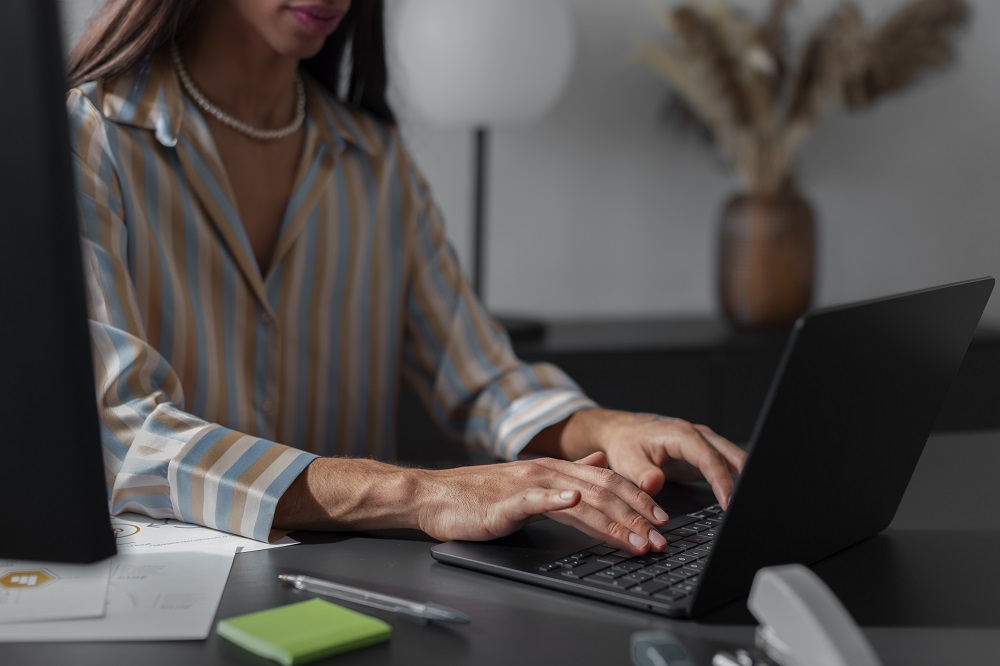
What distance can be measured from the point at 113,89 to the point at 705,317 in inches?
73.5

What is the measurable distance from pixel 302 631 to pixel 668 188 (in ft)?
7.75

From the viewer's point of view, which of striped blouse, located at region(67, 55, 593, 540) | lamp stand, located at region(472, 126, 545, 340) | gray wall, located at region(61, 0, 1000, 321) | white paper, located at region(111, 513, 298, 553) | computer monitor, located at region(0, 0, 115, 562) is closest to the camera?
computer monitor, located at region(0, 0, 115, 562)

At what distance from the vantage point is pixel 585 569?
0.90 metres

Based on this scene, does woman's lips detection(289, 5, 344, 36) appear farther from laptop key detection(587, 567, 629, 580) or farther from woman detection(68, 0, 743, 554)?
laptop key detection(587, 567, 629, 580)

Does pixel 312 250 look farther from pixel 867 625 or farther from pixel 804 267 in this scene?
pixel 804 267

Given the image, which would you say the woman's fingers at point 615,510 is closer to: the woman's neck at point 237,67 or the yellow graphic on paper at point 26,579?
the yellow graphic on paper at point 26,579

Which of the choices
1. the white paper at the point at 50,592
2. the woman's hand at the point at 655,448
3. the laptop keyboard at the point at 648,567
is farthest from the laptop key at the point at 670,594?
the white paper at the point at 50,592

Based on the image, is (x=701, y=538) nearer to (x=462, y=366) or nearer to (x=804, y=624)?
(x=804, y=624)

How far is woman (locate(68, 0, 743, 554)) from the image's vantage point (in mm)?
1038

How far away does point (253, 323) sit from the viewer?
147 centimetres

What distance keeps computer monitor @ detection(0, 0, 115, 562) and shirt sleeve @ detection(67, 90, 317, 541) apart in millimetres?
372

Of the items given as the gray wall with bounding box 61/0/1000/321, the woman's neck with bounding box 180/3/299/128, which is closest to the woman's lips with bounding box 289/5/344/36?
the woman's neck with bounding box 180/3/299/128

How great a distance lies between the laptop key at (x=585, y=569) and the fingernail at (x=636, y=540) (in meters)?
0.03

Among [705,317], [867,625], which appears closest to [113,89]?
[867,625]
